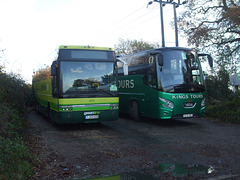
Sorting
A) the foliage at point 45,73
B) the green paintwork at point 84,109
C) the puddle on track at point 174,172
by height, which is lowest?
the puddle on track at point 174,172

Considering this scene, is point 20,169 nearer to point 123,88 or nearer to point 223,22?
point 123,88

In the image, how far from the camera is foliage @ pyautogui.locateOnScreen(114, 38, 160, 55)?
4709cm

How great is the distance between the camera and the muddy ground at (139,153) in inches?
216

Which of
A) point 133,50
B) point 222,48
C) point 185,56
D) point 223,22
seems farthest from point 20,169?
point 133,50

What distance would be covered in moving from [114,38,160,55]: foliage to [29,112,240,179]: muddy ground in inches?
1465

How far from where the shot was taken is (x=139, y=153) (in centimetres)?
704

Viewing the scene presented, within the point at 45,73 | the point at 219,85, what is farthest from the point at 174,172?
the point at 219,85

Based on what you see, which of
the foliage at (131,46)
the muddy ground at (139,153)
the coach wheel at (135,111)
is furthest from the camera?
the foliage at (131,46)

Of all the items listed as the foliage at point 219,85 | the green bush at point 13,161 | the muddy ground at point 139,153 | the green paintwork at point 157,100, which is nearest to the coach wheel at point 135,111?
the green paintwork at point 157,100

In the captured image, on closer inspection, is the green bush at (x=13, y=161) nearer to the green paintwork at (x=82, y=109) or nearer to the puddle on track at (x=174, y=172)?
the puddle on track at (x=174, y=172)

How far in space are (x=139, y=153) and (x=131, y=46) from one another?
41.8 metres

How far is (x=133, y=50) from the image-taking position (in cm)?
4734

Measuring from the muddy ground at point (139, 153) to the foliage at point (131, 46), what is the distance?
3720 cm

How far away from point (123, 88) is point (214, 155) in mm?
8339
